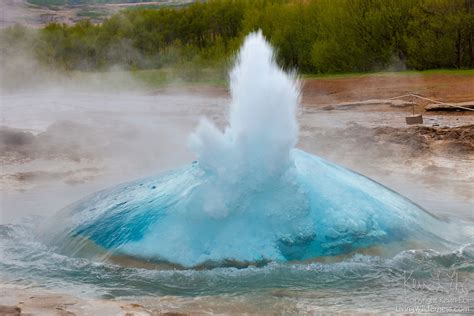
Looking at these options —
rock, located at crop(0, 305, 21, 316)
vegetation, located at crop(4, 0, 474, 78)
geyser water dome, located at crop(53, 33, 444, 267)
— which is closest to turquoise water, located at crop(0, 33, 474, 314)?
geyser water dome, located at crop(53, 33, 444, 267)

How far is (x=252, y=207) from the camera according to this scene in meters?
4.74

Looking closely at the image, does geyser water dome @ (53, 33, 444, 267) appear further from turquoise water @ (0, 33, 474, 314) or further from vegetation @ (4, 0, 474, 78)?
vegetation @ (4, 0, 474, 78)

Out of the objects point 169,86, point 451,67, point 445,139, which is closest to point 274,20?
point 169,86

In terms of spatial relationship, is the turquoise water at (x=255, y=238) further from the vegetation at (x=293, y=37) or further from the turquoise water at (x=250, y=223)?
the vegetation at (x=293, y=37)

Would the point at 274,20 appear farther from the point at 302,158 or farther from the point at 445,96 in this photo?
the point at 302,158

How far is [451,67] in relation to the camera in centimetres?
2131

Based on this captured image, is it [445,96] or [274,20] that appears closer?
[445,96]

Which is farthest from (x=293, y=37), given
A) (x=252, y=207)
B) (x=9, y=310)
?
(x=9, y=310)

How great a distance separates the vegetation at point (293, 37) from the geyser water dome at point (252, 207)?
56.2 ft

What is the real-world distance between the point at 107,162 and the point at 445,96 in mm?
7622

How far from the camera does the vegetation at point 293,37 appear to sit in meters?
21.4

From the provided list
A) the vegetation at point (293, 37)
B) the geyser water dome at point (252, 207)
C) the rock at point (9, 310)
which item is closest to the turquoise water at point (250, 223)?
the geyser water dome at point (252, 207)

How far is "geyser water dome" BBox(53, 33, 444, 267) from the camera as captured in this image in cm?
458

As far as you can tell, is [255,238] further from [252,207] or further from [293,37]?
[293,37]
